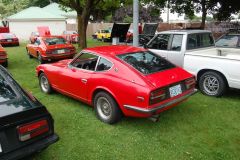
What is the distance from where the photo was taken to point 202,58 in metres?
7.04

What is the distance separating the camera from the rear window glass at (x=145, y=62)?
517 cm

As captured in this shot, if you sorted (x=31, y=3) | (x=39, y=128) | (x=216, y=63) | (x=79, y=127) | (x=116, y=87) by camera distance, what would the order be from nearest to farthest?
(x=39, y=128)
(x=116, y=87)
(x=79, y=127)
(x=216, y=63)
(x=31, y=3)

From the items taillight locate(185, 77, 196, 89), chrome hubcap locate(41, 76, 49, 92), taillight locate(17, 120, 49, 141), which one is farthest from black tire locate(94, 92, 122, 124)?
chrome hubcap locate(41, 76, 49, 92)

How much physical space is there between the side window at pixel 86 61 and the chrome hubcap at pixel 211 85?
3.15m

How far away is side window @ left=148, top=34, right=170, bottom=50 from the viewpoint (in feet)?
26.9

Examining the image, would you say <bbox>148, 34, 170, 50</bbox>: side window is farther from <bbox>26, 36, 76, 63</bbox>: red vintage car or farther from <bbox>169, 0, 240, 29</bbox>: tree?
<bbox>169, 0, 240, 29</bbox>: tree

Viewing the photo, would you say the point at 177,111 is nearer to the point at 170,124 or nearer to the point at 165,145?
the point at 170,124

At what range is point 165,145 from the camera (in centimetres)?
450

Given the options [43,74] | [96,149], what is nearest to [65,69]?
[43,74]

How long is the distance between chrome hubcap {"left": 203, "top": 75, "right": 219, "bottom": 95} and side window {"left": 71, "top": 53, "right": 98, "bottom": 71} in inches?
124

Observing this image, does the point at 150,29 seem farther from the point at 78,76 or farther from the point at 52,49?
the point at 78,76

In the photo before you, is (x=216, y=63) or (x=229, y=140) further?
(x=216, y=63)

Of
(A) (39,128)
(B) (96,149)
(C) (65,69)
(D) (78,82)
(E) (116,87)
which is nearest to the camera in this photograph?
(A) (39,128)

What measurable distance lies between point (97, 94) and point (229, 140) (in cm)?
255
